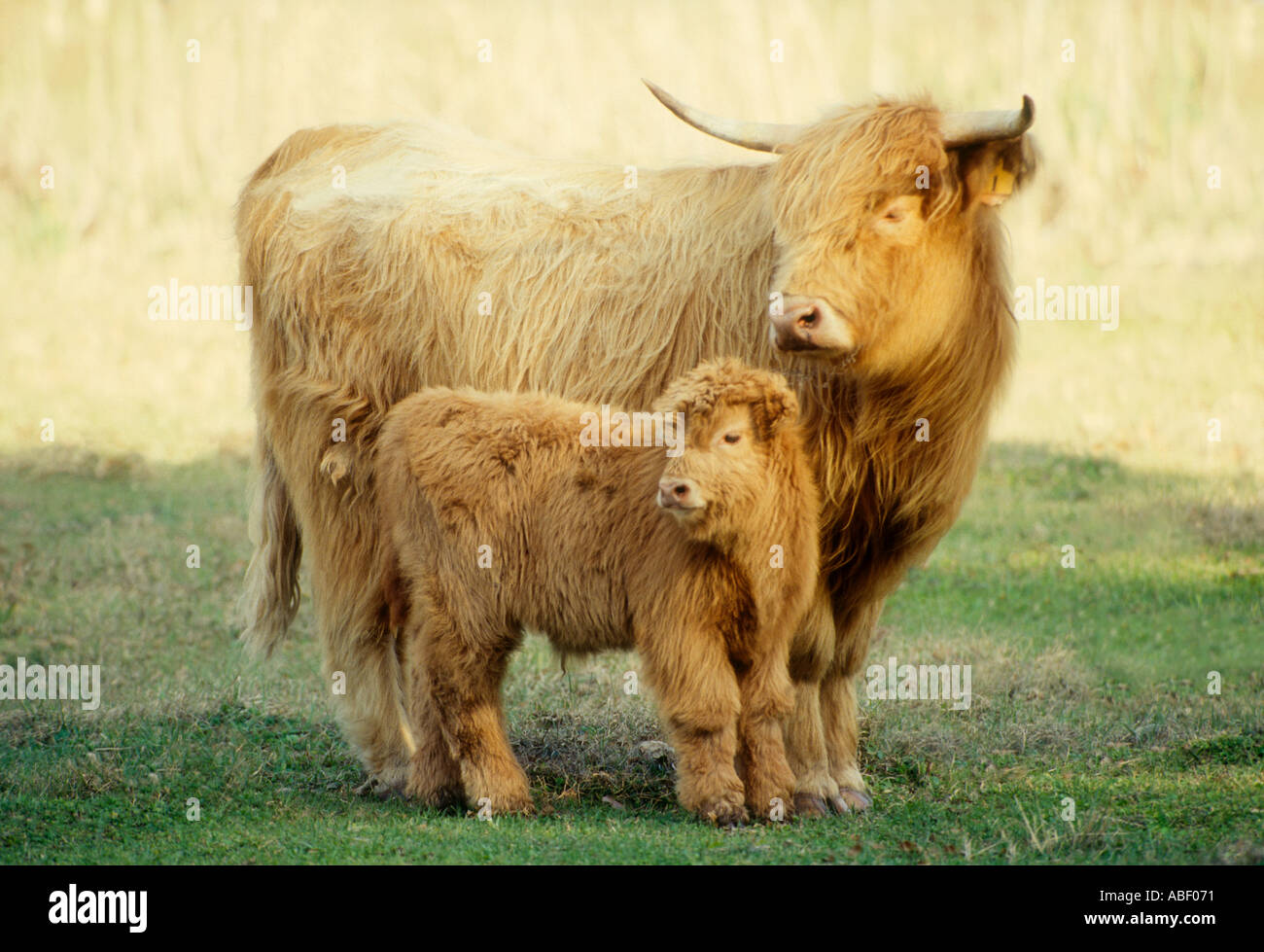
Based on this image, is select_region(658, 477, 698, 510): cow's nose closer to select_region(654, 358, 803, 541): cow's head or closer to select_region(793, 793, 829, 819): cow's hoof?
select_region(654, 358, 803, 541): cow's head

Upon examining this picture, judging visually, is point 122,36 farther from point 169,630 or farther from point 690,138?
point 169,630

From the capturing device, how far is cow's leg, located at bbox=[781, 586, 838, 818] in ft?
18.5

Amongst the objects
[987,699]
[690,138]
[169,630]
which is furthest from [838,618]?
[690,138]

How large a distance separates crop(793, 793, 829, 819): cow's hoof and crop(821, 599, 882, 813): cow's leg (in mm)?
135

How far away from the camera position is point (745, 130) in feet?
19.0

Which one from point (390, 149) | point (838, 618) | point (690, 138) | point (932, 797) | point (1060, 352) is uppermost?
point (690, 138)

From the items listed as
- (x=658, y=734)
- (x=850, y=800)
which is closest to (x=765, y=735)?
(x=850, y=800)

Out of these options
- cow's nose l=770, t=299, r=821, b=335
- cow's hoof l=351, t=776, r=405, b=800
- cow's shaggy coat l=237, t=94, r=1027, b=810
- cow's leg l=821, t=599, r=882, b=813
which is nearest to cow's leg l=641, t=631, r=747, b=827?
cow's shaggy coat l=237, t=94, r=1027, b=810

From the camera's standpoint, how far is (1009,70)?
16281 millimetres

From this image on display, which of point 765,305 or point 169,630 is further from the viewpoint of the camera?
point 169,630

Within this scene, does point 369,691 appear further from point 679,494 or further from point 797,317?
point 797,317

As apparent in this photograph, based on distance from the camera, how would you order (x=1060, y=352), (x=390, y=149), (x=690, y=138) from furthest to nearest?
1. (x=690, y=138)
2. (x=1060, y=352)
3. (x=390, y=149)

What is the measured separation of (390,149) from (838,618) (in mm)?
3054

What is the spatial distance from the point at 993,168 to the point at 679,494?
1684 millimetres
